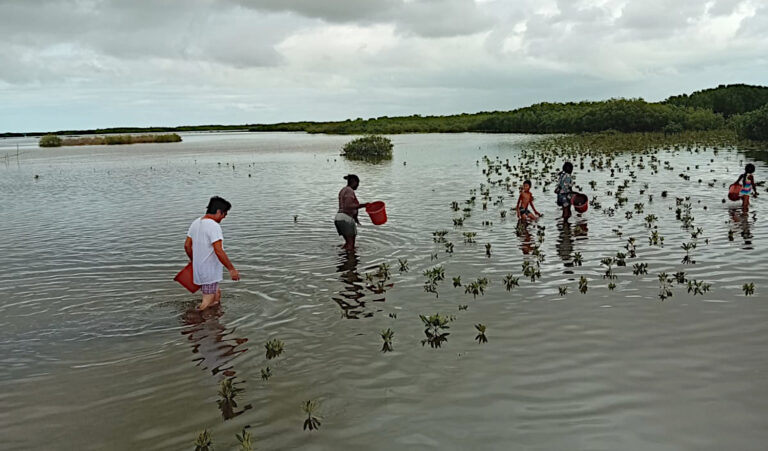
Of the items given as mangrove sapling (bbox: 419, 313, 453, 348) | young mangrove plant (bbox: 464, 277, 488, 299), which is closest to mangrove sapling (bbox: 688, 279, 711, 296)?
young mangrove plant (bbox: 464, 277, 488, 299)

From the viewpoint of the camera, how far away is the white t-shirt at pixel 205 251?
8.56m

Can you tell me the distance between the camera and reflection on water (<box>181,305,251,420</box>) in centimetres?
632

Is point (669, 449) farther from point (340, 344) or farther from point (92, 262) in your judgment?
point (92, 262)

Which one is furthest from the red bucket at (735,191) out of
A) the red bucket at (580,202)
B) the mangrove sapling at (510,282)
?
the mangrove sapling at (510,282)

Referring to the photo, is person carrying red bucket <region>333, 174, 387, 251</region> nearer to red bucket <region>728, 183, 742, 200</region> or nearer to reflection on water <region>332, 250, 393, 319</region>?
reflection on water <region>332, 250, 393, 319</region>

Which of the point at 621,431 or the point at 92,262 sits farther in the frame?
the point at 92,262

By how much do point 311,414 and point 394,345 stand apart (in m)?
2.08

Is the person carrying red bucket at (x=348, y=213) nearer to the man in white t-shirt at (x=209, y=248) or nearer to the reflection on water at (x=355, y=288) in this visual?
the reflection on water at (x=355, y=288)

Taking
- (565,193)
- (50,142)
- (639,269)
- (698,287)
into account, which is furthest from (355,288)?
(50,142)

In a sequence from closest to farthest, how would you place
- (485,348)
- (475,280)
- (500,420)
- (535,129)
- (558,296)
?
(500,420), (485,348), (558,296), (475,280), (535,129)

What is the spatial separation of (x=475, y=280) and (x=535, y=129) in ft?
330

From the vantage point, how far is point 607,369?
680cm

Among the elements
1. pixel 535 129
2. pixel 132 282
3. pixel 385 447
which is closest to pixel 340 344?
pixel 385 447

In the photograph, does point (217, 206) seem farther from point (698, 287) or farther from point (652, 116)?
point (652, 116)
